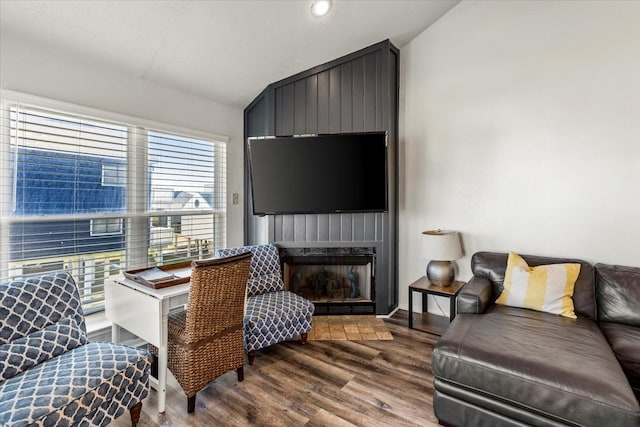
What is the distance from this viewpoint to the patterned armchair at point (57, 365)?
1.34m

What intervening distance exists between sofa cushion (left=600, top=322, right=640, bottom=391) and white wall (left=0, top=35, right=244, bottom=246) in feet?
11.0

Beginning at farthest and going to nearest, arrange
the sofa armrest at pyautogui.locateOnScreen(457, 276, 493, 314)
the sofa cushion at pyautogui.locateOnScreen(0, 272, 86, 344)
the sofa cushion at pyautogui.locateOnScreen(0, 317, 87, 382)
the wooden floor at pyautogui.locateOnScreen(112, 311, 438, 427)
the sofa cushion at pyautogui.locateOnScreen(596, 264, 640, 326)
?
1. the sofa armrest at pyautogui.locateOnScreen(457, 276, 493, 314)
2. the sofa cushion at pyautogui.locateOnScreen(596, 264, 640, 326)
3. the wooden floor at pyautogui.locateOnScreen(112, 311, 438, 427)
4. the sofa cushion at pyautogui.locateOnScreen(0, 272, 86, 344)
5. the sofa cushion at pyautogui.locateOnScreen(0, 317, 87, 382)

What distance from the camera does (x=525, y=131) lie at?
9.12 feet

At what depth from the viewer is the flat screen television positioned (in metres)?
3.00

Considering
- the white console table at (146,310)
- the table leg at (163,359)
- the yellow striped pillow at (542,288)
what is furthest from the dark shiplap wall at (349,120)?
the table leg at (163,359)

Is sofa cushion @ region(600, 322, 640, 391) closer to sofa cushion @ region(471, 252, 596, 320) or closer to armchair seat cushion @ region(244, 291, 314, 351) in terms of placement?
sofa cushion @ region(471, 252, 596, 320)

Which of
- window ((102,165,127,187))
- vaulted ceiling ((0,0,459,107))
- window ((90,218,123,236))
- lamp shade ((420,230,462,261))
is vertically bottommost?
lamp shade ((420,230,462,261))

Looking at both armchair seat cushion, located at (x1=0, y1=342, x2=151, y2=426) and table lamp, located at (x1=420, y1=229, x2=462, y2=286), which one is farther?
table lamp, located at (x1=420, y1=229, x2=462, y2=286)

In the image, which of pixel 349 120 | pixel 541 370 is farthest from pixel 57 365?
pixel 349 120

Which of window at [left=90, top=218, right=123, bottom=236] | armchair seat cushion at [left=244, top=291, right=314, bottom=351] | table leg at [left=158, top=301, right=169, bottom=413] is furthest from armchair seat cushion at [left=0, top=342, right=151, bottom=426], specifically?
window at [left=90, top=218, right=123, bottom=236]

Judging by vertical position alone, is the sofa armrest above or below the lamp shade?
below

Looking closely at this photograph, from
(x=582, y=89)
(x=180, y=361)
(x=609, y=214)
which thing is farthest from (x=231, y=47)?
(x=609, y=214)

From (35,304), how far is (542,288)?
332cm

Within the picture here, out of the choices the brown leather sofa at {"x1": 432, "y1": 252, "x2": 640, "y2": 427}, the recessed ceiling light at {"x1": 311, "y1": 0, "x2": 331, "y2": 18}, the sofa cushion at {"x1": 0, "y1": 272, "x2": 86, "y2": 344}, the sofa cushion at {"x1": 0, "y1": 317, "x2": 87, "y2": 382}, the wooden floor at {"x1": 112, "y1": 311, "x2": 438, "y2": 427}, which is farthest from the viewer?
the recessed ceiling light at {"x1": 311, "y1": 0, "x2": 331, "y2": 18}
